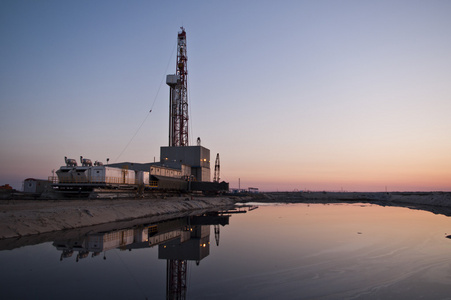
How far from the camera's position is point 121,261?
486 inches

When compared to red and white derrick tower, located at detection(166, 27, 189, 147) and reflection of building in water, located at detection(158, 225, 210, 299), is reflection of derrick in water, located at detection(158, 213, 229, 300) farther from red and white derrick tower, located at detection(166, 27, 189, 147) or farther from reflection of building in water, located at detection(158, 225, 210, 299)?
red and white derrick tower, located at detection(166, 27, 189, 147)

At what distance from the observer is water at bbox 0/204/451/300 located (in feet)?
28.6

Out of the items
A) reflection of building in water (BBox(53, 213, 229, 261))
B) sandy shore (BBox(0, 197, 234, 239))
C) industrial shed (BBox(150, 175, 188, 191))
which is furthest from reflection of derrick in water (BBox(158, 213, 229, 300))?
industrial shed (BBox(150, 175, 188, 191))

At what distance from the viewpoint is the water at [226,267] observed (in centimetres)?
870

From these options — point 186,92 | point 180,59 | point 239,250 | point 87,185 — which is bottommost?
point 239,250

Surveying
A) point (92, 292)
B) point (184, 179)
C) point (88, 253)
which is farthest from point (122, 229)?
point (184, 179)

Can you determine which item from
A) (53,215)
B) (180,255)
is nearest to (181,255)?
(180,255)

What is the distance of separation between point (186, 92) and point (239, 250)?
2433 inches

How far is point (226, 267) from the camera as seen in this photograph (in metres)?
11.8

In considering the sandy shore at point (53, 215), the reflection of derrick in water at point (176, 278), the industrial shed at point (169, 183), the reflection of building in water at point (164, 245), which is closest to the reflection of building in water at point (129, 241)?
the reflection of building in water at point (164, 245)

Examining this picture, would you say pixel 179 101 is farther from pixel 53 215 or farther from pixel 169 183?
pixel 53 215

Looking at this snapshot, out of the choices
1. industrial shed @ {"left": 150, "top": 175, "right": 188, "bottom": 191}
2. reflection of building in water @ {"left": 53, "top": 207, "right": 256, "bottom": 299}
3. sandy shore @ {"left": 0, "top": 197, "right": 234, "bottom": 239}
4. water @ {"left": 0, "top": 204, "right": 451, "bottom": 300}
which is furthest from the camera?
industrial shed @ {"left": 150, "top": 175, "right": 188, "bottom": 191}

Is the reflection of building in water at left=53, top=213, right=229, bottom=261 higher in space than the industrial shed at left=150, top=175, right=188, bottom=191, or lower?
lower

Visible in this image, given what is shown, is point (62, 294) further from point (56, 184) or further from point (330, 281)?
point (56, 184)
